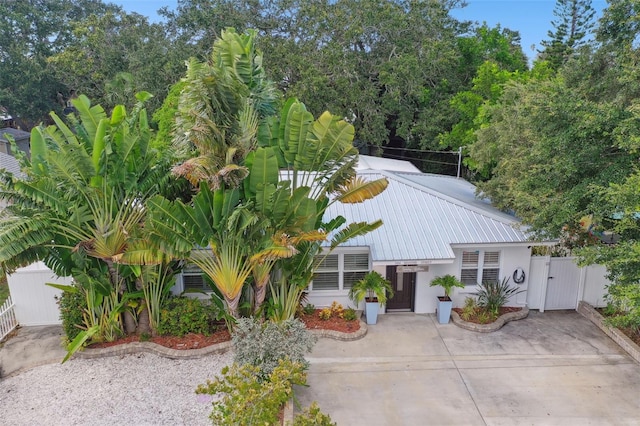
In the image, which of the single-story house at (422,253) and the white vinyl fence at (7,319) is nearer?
the white vinyl fence at (7,319)

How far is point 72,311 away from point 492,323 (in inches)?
412

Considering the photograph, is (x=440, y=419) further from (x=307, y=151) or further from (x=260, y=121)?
(x=260, y=121)

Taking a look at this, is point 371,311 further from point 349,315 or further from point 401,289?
point 401,289

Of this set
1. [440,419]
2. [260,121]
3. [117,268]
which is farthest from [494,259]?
[117,268]

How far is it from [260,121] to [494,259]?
749cm

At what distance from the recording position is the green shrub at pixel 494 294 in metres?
12.1

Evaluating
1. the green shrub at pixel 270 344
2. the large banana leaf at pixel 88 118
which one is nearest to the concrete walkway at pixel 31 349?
the green shrub at pixel 270 344

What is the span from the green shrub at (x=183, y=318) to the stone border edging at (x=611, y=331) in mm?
9864

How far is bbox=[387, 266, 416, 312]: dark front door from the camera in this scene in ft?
41.2

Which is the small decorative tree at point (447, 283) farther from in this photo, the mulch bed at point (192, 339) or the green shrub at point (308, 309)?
the green shrub at point (308, 309)

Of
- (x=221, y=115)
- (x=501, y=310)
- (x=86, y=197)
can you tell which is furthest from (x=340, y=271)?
(x=86, y=197)

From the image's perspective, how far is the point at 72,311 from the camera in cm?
1058

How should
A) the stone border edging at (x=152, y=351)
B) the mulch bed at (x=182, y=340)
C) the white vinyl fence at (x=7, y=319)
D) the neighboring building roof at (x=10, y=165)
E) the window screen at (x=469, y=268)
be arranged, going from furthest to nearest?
the neighboring building roof at (x=10, y=165) → the window screen at (x=469, y=268) → the white vinyl fence at (x=7, y=319) → the mulch bed at (x=182, y=340) → the stone border edging at (x=152, y=351)

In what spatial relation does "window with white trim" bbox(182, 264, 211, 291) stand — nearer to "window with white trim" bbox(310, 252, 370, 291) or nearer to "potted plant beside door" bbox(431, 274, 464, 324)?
"window with white trim" bbox(310, 252, 370, 291)
